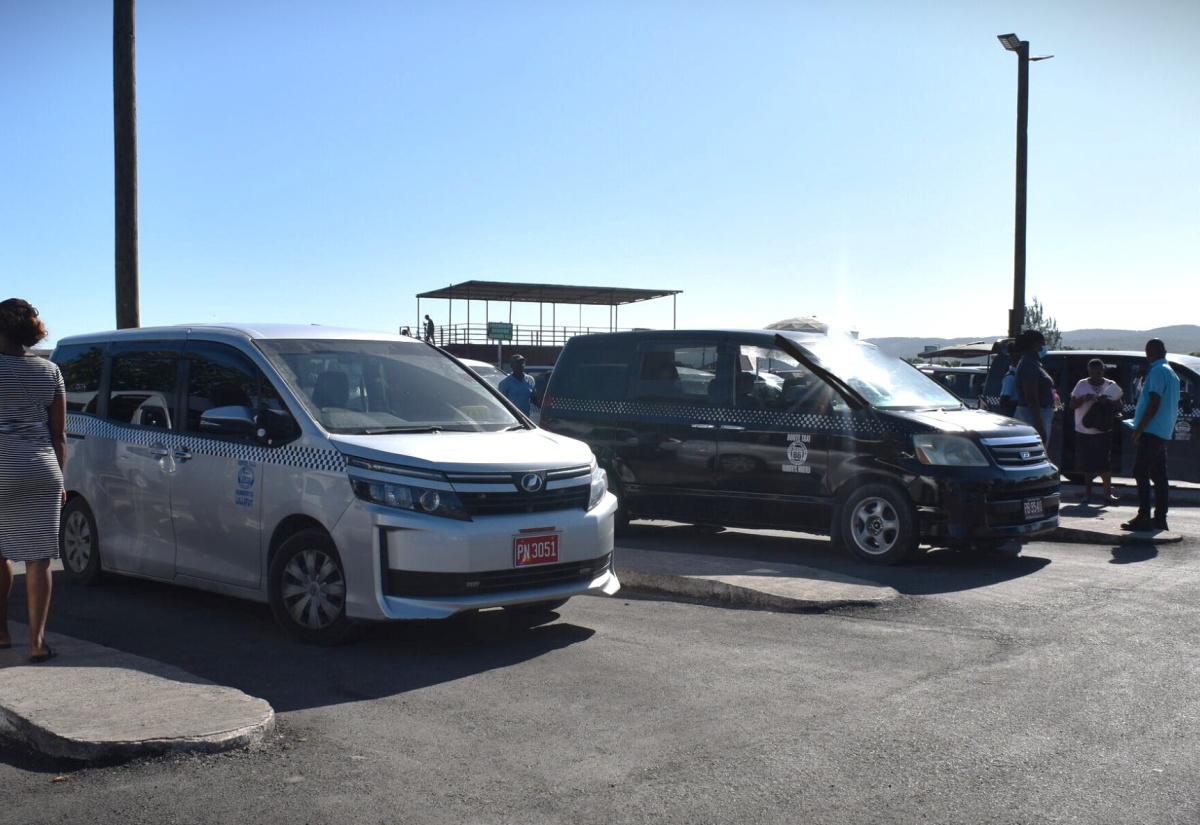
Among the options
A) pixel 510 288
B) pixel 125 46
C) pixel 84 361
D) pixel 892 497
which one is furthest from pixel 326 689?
pixel 510 288

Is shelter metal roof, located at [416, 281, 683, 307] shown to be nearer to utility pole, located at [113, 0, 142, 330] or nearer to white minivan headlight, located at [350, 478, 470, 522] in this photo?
utility pole, located at [113, 0, 142, 330]

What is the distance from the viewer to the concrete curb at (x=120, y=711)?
4895mm

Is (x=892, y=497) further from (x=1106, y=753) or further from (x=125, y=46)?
(x=125, y=46)

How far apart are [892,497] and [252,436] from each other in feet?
17.0

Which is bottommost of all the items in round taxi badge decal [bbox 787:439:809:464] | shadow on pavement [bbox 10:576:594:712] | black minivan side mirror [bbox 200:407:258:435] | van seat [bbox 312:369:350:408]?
shadow on pavement [bbox 10:576:594:712]

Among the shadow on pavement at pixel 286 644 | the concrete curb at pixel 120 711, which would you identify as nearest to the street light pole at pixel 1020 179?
the shadow on pavement at pixel 286 644

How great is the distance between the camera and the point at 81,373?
9047 mm

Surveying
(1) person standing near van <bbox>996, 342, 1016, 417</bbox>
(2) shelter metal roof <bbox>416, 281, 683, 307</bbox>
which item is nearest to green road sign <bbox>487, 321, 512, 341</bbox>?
(2) shelter metal roof <bbox>416, 281, 683, 307</bbox>

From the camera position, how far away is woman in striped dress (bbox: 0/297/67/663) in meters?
6.36

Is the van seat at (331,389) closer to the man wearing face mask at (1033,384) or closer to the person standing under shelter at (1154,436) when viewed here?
the person standing under shelter at (1154,436)

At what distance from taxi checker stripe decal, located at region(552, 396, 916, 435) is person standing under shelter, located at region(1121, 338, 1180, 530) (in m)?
3.29

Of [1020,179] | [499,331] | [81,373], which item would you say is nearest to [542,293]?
[499,331]

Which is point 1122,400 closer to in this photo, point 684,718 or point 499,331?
point 684,718

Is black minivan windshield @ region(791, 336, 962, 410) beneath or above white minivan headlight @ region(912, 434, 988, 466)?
above
